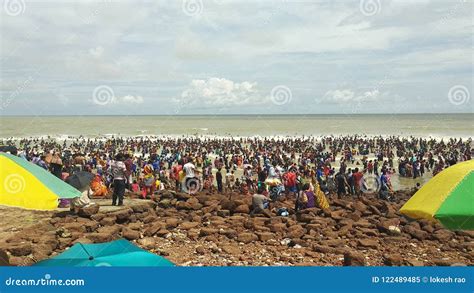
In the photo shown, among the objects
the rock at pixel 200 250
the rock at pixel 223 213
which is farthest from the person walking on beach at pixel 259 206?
the rock at pixel 200 250

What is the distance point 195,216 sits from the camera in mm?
10336

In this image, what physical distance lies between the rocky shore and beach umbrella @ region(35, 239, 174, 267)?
2.03m

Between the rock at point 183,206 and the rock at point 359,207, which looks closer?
the rock at point 183,206

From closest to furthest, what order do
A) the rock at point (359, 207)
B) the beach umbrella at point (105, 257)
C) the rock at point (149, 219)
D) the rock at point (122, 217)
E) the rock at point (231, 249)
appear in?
the beach umbrella at point (105, 257) → the rock at point (231, 249) → the rock at point (122, 217) → the rock at point (149, 219) → the rock at point (359, 207)

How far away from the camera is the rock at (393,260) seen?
7520 mm

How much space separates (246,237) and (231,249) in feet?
2.50

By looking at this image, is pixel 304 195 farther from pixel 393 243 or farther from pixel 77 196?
pixel 77 196

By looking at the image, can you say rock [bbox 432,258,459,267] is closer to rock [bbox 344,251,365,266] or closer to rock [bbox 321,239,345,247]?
rock [bbox 344,251,365,266]

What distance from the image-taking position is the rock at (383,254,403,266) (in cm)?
752

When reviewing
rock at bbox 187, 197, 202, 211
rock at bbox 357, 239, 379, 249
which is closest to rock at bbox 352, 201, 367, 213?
rock at bbox 357, 239, 379, 249

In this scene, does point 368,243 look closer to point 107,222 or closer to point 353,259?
point 353,259

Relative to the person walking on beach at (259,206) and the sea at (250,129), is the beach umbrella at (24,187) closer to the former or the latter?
the person walking on beach at (259,206)

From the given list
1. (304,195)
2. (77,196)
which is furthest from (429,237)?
(77,196)

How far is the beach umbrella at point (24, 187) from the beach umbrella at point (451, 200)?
7.49 m
